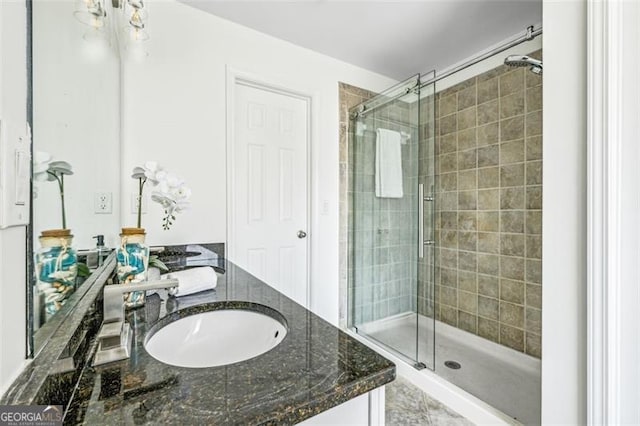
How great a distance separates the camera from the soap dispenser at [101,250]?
90cm

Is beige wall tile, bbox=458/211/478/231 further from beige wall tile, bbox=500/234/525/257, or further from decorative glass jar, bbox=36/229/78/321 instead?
decorative glass jar, bbox=36/229/78/321

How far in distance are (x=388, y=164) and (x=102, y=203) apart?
1915 mm

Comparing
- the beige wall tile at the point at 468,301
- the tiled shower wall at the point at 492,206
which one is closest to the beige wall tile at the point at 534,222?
the tiled shower wall at the point at 492,206

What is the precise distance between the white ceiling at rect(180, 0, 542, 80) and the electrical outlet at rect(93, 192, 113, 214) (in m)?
1.41

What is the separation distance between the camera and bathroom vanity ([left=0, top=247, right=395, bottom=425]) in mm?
400

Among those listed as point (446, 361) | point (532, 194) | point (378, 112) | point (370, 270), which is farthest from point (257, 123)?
point (446, 361)

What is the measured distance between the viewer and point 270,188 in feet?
7.20

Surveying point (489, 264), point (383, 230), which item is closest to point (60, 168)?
point (383, 230)

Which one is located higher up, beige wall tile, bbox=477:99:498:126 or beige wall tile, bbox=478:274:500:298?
beige wall tile, bbox=477:99:498:126

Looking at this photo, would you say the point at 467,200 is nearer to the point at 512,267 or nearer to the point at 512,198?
the point at 512,198
